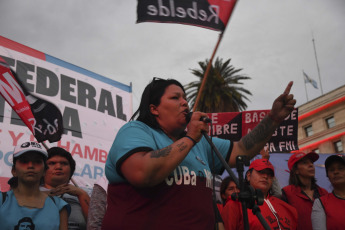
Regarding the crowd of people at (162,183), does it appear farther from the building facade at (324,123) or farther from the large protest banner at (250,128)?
the building facade at (324,123)

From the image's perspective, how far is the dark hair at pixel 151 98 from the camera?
2234 mm

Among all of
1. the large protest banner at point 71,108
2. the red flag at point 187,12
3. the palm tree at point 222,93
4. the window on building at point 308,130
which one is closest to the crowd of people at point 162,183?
the red flag at point 187,12

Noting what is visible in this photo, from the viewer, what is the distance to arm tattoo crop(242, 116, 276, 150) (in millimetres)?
2396

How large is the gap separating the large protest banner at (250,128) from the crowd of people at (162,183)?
3745 millimetres

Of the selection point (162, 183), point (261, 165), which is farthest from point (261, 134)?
point (261, 165)

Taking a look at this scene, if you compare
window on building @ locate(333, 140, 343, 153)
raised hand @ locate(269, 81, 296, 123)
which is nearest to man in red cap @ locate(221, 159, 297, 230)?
raised hand @ locate(269, 81, 296, 123)

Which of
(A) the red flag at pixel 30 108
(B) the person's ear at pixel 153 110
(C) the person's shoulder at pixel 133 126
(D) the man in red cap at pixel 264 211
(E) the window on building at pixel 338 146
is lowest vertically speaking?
(D) the man in red cap at pixel 264 211

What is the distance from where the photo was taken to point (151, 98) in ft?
7.64

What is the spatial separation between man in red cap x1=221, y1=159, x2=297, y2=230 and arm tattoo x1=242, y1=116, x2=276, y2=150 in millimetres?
1303

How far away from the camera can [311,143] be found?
39469 mm

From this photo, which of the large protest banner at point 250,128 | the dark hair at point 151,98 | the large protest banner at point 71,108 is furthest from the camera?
the large protest banner at point 250,128

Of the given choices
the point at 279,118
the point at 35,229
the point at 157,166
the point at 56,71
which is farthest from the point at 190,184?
the point at 56,71

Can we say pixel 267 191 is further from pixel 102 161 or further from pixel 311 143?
pixel 311 143

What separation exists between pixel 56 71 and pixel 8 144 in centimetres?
180
